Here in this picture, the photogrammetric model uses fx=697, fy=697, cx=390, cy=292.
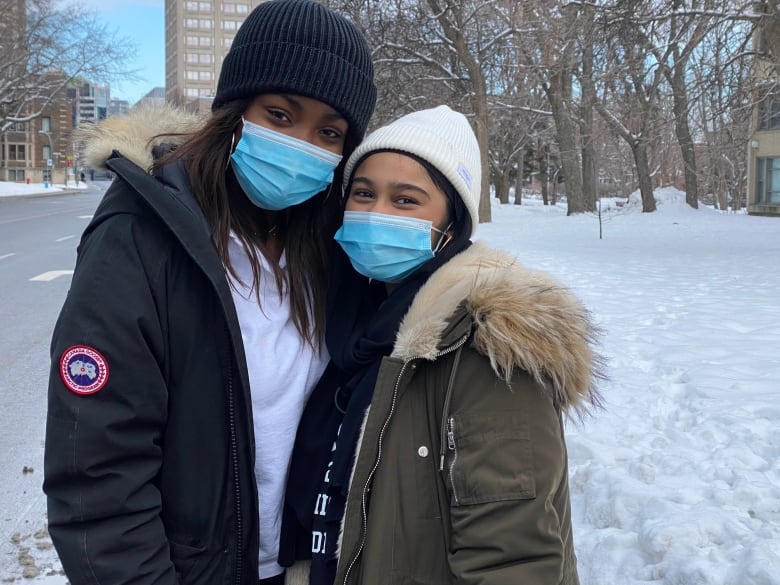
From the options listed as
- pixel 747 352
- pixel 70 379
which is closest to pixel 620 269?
pixel 747 352

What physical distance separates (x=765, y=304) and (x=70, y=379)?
876 cm

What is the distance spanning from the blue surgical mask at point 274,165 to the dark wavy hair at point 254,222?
0.14 ft

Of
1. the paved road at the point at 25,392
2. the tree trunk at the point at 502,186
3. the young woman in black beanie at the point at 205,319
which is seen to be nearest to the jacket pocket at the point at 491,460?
the young woman in black beanie at the point at 205,319

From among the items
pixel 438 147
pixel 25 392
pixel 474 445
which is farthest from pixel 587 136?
pixel 474 445

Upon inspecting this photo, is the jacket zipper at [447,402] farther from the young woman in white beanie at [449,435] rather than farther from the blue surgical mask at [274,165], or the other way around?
the blue surgical mask at [274,165]

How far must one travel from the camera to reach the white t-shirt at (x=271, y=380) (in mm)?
1570

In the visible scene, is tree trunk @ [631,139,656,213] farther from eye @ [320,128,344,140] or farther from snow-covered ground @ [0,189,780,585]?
eye @ [320,128,344,140]

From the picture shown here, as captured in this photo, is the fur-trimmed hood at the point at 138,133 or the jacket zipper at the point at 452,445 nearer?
the jacket zipper at the point at 452,445

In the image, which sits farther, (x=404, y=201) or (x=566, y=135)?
(x=566, y=135)

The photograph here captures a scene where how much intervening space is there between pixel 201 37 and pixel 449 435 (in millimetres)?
141288

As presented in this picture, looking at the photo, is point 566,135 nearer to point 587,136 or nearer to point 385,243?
point 587,136

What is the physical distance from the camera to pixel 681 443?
13.5ft

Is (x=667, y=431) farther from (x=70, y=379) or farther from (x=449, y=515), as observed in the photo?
(x=70, y=379)

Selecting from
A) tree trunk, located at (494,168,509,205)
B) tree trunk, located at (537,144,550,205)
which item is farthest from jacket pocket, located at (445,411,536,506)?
tree trunk, located at (537,144,550,205)
